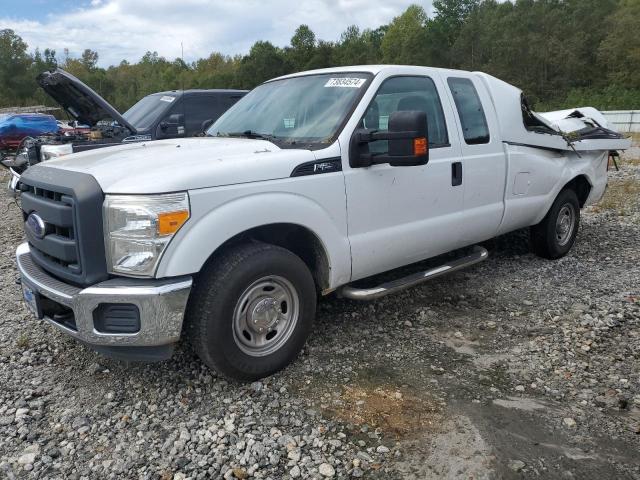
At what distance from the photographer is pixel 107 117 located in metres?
7.86

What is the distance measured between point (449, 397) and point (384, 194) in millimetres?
1440

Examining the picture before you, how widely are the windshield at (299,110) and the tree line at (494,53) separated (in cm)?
4848

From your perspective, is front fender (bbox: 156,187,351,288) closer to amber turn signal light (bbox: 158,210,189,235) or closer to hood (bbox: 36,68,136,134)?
amber turn signal light (bbox: 158,210,189,235)

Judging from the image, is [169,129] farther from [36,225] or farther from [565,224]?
[565,224]

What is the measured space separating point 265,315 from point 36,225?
4.94 feet

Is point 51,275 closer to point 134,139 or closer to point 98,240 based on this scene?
point 98,240

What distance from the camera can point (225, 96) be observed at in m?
9.47

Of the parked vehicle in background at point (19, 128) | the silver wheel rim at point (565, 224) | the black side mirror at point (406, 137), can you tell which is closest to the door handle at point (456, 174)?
the black side mirror at point (406, 137)

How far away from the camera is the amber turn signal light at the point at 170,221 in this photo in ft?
9.34

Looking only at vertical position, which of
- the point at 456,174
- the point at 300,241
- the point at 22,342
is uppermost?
the point at 456,174

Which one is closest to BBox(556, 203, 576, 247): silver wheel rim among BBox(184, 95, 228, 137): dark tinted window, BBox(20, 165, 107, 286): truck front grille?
BBox(20, 165, 107, 286): truck front grille

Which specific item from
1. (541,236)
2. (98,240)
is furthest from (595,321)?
(98,240)

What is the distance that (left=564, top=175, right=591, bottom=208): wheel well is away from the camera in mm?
6130

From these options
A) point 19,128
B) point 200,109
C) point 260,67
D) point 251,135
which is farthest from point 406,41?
point 251,135
